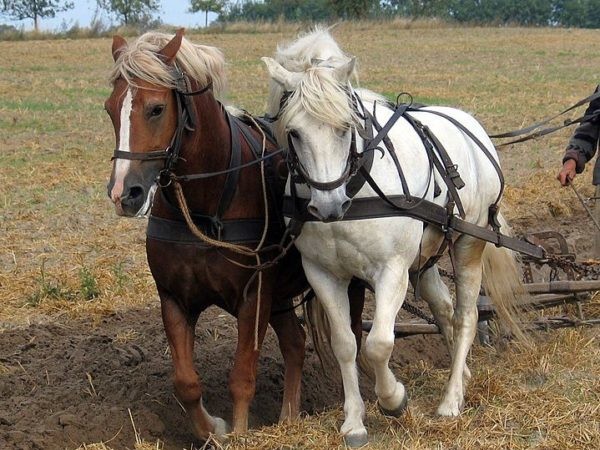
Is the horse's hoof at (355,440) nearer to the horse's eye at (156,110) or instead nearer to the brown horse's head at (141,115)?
the brown horse's head at (141,115)

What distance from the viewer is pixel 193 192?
4480mm

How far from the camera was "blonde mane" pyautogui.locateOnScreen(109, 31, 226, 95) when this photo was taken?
4020 mm

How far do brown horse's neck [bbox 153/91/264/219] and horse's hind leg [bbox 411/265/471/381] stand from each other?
1505 millimetres

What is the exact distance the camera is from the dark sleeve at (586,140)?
20.6ft

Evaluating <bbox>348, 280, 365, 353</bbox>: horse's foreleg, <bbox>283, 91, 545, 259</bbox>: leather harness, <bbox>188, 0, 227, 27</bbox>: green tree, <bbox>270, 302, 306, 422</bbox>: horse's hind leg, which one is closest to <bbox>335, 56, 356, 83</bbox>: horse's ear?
<bbox>283, 91, 545, 259</bbox>: leather harness

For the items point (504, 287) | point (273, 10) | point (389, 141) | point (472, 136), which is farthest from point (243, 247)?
point (273, 10)

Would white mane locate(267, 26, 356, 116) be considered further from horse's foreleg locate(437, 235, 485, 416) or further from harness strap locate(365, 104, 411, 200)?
horse's foreleg locate(437, 235, 485, 416)

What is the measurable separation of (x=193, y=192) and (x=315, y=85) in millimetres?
768

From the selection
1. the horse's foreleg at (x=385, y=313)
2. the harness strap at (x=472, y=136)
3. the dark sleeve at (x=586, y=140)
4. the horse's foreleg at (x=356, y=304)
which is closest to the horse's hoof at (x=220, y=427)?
the horse's foreleg at (x=356, y=304)

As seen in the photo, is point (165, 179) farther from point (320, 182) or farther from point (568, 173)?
point (568, 173)

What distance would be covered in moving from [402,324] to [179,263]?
1833 millimetres

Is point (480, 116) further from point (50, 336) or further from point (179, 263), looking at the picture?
point (179, 263)

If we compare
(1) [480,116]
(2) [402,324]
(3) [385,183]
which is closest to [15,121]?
(1) [480,116]

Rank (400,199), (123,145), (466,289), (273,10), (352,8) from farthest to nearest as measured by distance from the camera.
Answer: (273,10), (352,8), (466,289), (400,199), (123,145)
